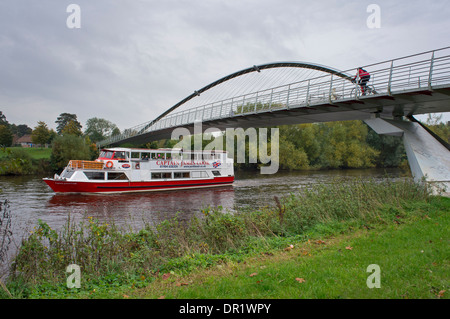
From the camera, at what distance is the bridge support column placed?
13984mm

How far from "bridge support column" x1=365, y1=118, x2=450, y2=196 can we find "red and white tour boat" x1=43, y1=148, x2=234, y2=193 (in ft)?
57.8

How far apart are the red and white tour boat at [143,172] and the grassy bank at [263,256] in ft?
60.2

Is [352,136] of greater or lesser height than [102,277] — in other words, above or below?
above

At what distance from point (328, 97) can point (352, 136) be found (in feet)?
153

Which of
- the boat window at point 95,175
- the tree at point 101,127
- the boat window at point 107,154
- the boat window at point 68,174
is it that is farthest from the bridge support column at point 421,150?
the tree at point 101,127

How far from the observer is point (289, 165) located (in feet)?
167

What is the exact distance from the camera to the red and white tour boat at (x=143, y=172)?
79.0 feet

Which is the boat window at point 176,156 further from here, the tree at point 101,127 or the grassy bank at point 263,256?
the tree at point 101,127

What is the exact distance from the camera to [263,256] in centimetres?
615

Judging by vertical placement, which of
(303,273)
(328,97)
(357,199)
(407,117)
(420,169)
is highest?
(328,97)

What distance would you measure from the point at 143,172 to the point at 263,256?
2212 centimetres
